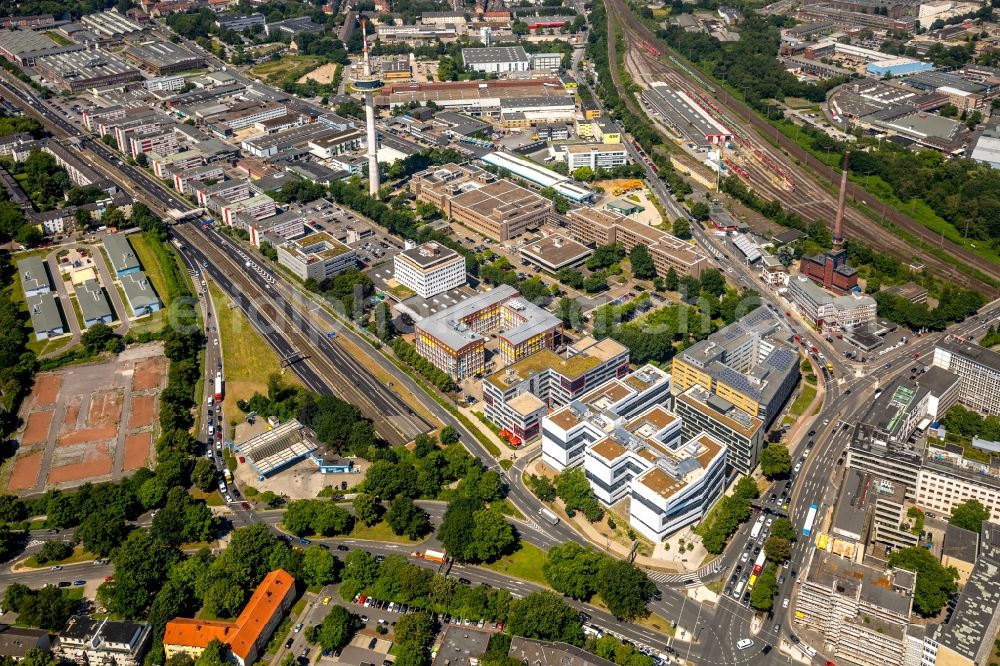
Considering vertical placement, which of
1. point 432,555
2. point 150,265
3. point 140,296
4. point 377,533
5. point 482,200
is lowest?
point 377,533

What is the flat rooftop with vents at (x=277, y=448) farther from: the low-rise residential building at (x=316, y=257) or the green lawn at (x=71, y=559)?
the low-rise residential building at (x=316, y=257)

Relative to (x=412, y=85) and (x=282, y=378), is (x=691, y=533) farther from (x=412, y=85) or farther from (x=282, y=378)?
(x=412, y=85)

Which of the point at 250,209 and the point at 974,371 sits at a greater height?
the point at 250,209

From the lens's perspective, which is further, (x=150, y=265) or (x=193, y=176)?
(x=193, y=176)

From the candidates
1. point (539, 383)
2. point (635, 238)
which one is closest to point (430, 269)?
point (539, 383)

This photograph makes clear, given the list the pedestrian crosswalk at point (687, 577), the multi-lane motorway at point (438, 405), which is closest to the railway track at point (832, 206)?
the multi-lane motorway at point (438, 405)

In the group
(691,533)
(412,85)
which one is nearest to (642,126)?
(412,85)

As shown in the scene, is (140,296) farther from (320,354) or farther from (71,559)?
(71,559)

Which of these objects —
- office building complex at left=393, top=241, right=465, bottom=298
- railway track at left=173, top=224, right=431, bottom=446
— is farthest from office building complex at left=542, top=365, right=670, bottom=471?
office building complex at left=393, top=241, right=465, bottom=298

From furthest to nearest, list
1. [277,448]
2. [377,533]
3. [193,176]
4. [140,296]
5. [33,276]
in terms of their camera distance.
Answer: [193,176], [33,276], [140,296], [277,448], [377,533]
